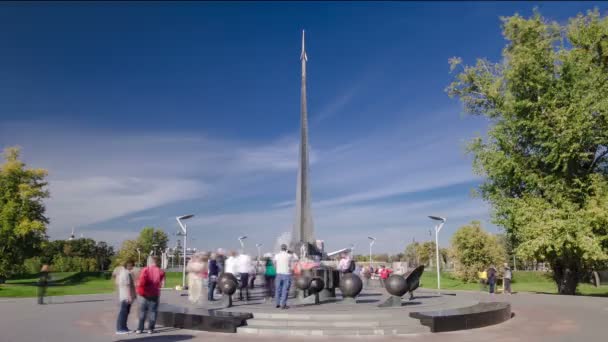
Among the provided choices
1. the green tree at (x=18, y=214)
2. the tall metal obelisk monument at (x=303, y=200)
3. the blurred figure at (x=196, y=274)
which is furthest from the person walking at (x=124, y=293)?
the green tree at (x=18, y=214)

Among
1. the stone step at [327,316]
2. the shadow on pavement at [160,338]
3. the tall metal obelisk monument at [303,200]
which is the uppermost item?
the tall metal obelisk monument at [303,200]

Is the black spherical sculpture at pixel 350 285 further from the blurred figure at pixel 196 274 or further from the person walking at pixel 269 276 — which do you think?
the blurred figure at pixel 196 274

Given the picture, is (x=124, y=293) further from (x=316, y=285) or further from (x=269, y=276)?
(x=316, y=285)

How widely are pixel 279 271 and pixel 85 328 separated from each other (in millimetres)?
5213

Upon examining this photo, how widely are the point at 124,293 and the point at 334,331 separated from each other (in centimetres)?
500

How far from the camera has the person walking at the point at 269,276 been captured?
15.9 m

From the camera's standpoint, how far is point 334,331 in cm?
1082

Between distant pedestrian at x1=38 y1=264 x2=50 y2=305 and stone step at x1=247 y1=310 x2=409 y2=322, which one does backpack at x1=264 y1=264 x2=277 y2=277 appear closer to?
stone step at x1=247 y1=310 x2=409 y2=322

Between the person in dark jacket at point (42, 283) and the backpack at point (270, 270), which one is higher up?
the backpack at point (270, 270)

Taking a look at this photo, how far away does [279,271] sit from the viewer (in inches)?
517

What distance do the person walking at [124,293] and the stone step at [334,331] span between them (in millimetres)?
2664

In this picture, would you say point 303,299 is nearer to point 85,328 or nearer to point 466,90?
point 85,328

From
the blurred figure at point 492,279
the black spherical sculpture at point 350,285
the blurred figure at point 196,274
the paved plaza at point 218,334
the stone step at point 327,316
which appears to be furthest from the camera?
the blurred figure at point 492,279

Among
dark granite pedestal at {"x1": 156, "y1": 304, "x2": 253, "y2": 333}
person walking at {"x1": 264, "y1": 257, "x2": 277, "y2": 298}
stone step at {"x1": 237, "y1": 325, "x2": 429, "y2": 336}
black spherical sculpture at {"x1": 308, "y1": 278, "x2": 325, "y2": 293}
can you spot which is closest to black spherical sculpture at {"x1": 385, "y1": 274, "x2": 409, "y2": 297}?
black spherical sculpture at {"x1": 308, "y1": 278, "x2": 325, "y2": 293}
